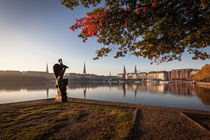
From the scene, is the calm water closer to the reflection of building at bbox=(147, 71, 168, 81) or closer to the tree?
the tree

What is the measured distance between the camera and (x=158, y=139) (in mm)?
4453

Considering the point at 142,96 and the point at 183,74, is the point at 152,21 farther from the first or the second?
the point at 183,74

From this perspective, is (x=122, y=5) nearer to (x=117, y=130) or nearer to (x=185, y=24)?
(x=185, y=24)

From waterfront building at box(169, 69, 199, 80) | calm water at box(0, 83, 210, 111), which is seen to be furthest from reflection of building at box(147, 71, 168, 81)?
calm water at box(0, 83, 210, 111)

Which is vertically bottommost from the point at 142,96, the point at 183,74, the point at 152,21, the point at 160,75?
the point at 142,96

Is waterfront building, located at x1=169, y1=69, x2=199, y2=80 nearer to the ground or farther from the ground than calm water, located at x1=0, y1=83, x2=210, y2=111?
farther from the ground

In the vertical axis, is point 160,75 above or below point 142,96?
above

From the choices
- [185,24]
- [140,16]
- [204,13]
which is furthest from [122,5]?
[204,13]

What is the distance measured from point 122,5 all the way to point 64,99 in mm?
11271

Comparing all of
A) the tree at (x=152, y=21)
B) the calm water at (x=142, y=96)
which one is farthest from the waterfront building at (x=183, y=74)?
the tree at (x=152, y=21)

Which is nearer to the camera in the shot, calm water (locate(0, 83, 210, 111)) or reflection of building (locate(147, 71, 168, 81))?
calm water (locate(0, 83, 210, 111))

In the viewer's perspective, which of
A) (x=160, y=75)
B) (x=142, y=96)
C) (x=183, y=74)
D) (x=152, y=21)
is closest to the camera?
(x=152, y=21)

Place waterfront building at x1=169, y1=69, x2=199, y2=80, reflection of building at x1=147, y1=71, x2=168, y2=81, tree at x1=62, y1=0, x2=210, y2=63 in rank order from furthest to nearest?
reflection of building at x1=147, y1=71, x2=168, y2=81
waterfront building at x1=169, y1=69, x2=199, y2=80
tree at x1=62, y1=0, x2=210, y2=63

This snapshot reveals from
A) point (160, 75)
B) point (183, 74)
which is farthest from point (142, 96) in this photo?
point (160, 75)
